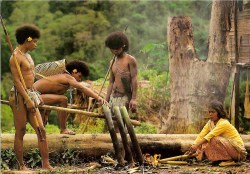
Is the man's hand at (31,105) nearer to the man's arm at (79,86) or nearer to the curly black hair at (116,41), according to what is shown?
the man's arm at (79,86)

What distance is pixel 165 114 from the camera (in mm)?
14094

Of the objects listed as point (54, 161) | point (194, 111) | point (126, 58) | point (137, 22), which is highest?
point (137, 22)

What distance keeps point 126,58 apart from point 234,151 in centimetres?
214

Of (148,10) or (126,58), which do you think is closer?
(126,58)

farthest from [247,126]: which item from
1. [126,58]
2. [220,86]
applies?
[126,58]

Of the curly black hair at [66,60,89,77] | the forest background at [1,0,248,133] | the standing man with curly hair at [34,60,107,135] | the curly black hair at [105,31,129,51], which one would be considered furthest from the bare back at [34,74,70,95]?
the forest background at [1,0,248,133]

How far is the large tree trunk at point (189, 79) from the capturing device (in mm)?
9648

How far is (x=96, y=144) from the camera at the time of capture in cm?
806

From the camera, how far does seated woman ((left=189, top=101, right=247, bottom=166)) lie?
292 inches

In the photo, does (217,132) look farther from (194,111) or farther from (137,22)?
(137,22)

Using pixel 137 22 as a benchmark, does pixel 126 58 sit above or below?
below

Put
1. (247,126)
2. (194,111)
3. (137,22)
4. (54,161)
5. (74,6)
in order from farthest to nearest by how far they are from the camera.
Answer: (74,6) → (137,22) → (247,126) → (194,111) → (54,161)

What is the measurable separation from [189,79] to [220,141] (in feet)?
7.98

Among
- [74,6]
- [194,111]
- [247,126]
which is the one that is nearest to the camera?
[194,111]
